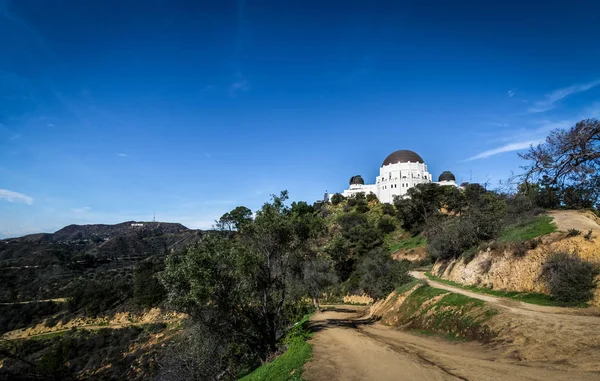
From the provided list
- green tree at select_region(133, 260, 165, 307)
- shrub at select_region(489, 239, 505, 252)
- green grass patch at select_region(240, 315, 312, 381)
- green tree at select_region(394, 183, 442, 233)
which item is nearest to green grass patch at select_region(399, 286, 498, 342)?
shrub at select_region(489, 239, 505, 252)

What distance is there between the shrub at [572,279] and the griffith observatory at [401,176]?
68.4 meters

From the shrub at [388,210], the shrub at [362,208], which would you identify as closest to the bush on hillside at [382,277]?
the shrub at [388,210]

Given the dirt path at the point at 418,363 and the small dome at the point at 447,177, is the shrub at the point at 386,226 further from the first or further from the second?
the dirt path at the point at 418,363

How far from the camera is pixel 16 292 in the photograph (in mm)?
77312

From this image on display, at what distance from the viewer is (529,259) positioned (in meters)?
20.6

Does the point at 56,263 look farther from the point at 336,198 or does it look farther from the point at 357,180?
the point at 357,180

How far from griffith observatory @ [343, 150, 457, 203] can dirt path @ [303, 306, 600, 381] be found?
237 feet

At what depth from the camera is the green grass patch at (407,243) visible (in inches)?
2199

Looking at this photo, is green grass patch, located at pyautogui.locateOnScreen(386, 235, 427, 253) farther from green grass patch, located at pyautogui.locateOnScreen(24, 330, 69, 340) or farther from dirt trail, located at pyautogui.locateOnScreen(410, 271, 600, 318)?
green grass patch, located at pyautogui.locateOnScreen(24, 330, 69, 340)

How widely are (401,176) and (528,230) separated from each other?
2668 inches

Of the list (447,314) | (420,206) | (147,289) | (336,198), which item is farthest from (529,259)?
(336,198)

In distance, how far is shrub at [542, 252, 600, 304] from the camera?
51.3 ft

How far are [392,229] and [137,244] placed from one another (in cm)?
12050

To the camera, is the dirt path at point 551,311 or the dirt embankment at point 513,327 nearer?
the dirt embankment at point 513,327
